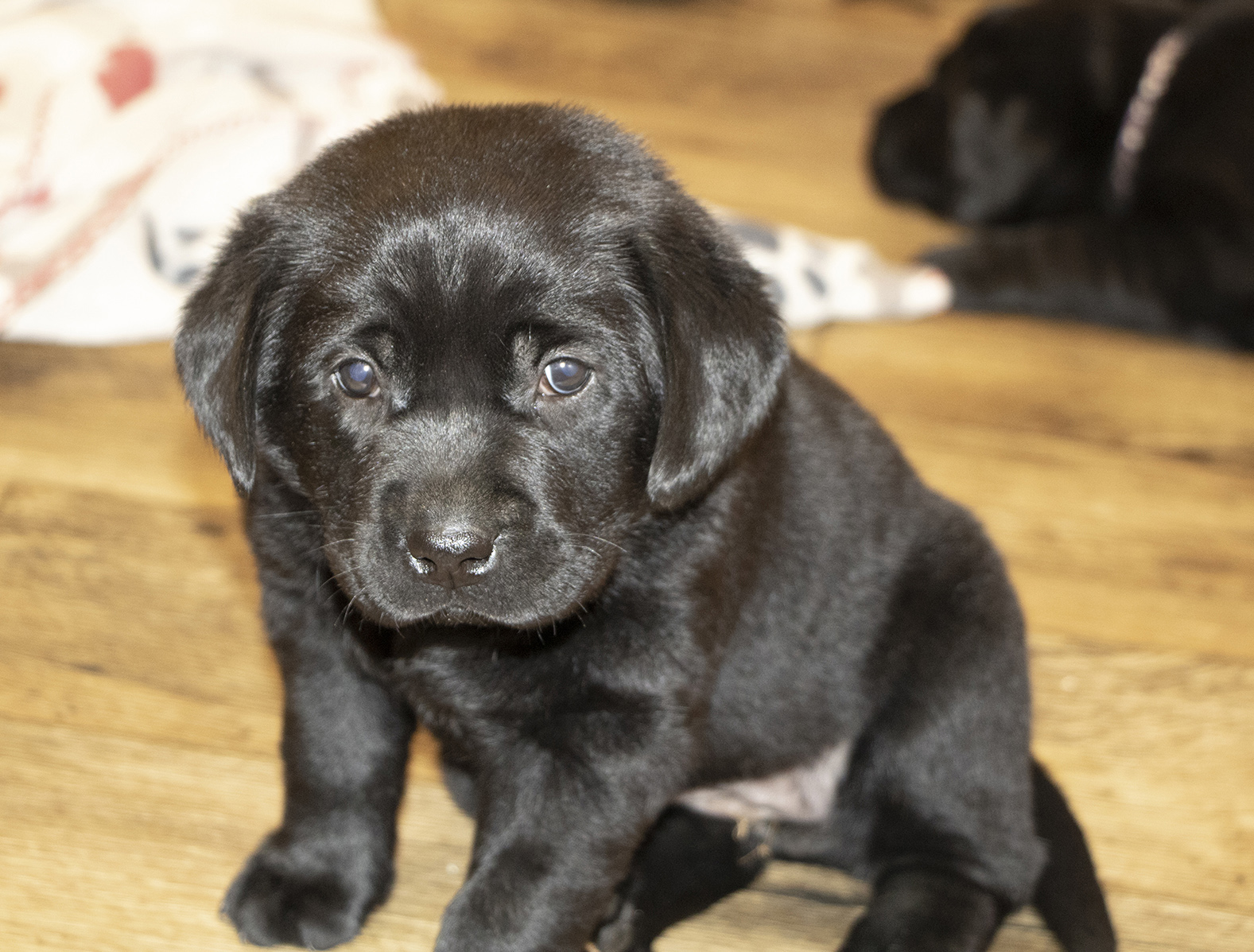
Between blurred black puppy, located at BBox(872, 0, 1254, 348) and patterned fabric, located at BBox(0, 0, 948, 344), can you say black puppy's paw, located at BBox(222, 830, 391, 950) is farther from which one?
blurred black puppy, located at BBox(872, 0, 1254, 348)

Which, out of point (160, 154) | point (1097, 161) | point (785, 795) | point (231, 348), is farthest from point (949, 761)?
point (1097, 161)

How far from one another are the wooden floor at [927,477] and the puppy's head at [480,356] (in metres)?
0.65

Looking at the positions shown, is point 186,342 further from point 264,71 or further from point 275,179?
point 264,71

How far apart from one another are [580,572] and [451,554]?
6.5 inches

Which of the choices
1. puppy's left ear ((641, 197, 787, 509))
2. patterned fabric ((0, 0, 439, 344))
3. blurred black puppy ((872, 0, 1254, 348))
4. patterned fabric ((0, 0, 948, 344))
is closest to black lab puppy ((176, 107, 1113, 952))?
puppy's left ear ((641, 197, 787, 509))

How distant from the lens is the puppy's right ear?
1.61 meters

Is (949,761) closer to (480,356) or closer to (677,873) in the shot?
(677,873)

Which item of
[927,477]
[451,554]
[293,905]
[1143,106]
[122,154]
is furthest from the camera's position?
[1143,106]

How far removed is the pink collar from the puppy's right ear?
2.91 metres

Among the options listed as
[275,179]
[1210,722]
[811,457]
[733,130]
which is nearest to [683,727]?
[811,457]

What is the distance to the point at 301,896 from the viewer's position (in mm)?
1881

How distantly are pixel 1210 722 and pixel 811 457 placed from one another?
3.15 feet

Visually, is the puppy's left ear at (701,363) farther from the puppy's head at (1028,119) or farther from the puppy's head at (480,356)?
the puppy's head at (1028,119)

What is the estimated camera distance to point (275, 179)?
318cm
